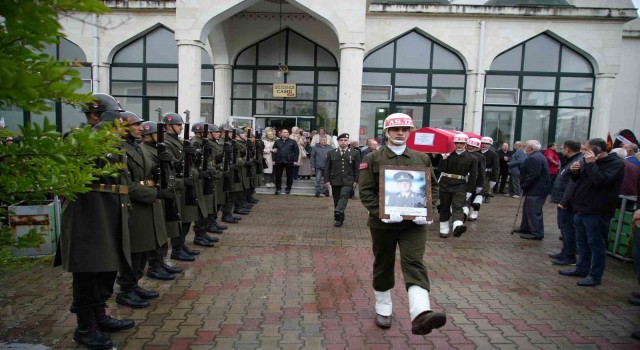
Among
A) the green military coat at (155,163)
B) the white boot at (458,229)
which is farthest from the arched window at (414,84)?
the green military coat at (155,163)

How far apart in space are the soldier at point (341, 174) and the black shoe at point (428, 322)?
575 cm

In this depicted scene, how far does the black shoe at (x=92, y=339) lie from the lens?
3.71 metres

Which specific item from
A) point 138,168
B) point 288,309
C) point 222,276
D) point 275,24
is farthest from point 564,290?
point 275,24

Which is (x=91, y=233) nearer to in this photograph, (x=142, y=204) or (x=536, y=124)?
(x=142, y=204)

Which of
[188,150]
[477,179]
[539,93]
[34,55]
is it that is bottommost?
[477,179]

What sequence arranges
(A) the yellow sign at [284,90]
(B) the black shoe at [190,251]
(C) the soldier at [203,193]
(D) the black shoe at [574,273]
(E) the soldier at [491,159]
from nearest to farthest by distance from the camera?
(D) the black shoe at [574,273] → (B) the black shoe at [190,251] → (C) the soldier at [203,193] → (E) the soldier at [491,159] → (A) the yellow sign at [284,90]

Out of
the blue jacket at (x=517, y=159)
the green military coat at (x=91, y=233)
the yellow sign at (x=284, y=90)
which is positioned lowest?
the green military coat at (x=91, y=233)

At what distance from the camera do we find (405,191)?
4102 mm

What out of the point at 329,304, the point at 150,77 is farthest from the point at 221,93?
the point at 329,304

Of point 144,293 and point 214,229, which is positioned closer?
point 144,293

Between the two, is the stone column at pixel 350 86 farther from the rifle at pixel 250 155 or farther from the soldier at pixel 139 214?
the soldier at pixel 139 214

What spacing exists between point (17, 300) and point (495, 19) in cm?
1774

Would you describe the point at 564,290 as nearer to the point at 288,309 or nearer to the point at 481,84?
the point at 288,309

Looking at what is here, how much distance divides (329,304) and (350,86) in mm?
10071
